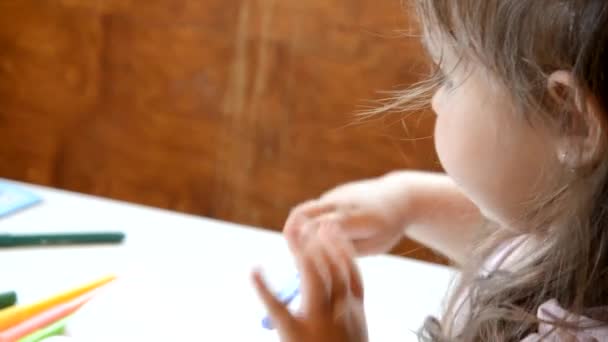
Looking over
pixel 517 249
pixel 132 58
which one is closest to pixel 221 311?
pixel 517 249

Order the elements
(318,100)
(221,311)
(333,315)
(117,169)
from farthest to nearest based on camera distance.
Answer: (117,169) → (318,100) → (221,311) → (333,315)

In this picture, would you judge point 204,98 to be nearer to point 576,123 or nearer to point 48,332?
point 48,332

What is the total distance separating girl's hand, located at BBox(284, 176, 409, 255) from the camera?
499 millimetres

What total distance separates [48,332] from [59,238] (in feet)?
0.39

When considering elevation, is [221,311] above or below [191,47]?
below

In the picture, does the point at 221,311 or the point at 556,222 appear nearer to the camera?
the point at 556,222

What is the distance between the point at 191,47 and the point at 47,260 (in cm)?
62

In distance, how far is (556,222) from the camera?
1.33 feet

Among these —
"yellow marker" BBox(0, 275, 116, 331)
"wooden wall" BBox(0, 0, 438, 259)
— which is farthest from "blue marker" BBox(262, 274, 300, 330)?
"wooden wall" BBox(0, 0, 438, 259)

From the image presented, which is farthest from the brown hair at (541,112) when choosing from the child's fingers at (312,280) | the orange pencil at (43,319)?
the orange pencil at (43,319)

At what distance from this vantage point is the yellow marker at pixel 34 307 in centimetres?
46

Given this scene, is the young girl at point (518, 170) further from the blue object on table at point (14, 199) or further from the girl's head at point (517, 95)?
the blue object on table at point (14, 199)

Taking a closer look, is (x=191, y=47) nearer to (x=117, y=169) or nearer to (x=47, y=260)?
(x=117, y=169)

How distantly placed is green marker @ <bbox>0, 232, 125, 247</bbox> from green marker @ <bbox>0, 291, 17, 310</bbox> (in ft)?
0.24
